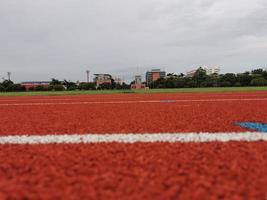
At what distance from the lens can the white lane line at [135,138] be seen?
12.5 ft

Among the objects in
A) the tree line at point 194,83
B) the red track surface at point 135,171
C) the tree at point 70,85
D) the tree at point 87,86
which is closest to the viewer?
the red track surface at point 135,171

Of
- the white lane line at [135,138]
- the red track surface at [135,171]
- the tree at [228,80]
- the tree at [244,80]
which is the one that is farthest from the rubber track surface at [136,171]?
the tree at [244,80]

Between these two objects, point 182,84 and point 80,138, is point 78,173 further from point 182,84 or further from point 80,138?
point 182,84

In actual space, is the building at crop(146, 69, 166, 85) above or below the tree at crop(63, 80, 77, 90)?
above

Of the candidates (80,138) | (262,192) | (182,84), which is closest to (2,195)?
(262,192)

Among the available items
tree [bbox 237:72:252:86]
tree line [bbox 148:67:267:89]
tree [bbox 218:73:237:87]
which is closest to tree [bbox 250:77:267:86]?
tree line [bbox 148:67:267:89]

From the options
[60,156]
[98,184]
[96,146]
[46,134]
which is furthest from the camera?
[46,134]

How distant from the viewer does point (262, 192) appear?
2002 mm

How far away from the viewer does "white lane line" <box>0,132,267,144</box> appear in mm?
3805

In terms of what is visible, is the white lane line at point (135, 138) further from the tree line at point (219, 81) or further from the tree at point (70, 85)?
the tree at point (70, 85)

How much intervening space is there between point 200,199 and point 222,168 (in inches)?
28.3

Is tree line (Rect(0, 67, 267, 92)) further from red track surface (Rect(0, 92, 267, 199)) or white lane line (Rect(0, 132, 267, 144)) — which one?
red track surface (Rect(0, 92, 267, 199))

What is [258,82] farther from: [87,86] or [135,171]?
[135,171]

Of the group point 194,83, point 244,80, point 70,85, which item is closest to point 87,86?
point 70,85
